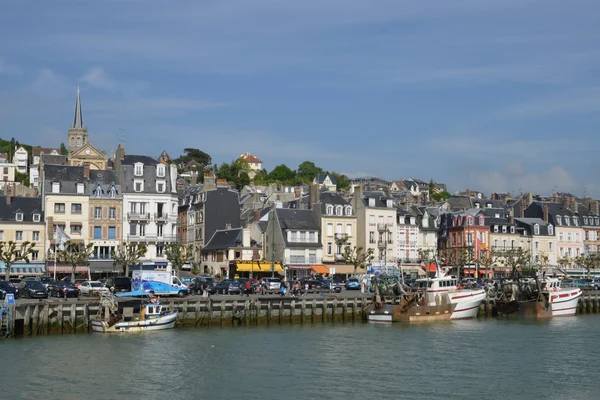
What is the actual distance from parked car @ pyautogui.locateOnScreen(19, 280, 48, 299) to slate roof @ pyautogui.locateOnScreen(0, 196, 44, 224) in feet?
82.1

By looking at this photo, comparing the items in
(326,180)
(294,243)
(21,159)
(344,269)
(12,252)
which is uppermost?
(21,159)

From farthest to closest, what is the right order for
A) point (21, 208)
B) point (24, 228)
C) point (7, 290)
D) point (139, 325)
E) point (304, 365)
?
point (21, 208), point (24, 228), point (7, 290), point (139, 325), point (304, 365)

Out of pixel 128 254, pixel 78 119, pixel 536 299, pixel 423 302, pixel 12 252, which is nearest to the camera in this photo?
pixel 423 302

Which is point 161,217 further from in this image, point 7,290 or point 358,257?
point 7,290

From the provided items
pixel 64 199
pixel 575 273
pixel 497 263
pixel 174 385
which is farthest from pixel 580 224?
pixel 174 385

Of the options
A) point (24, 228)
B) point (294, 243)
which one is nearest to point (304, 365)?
point (24, 228)

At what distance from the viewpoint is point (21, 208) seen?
81875 mm

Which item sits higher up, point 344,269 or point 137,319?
point 344,269

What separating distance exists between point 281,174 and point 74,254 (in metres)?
108

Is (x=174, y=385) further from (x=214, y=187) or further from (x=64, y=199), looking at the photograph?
(x=214, y=187)

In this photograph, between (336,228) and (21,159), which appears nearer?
(336,228)

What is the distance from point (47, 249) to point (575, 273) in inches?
2579

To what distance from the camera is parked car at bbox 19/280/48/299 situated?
182 feet

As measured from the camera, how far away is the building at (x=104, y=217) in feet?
273
